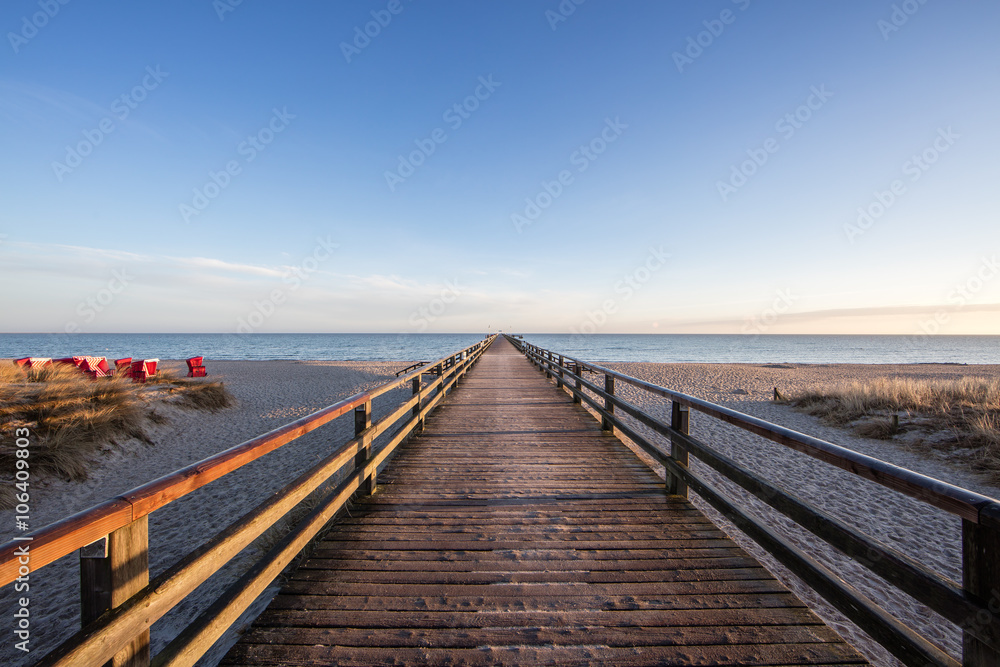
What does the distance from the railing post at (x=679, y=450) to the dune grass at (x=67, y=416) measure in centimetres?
859

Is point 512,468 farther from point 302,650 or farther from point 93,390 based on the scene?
point 93,390

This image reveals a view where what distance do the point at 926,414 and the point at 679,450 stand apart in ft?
37.2

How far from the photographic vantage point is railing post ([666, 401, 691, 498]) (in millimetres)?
3730

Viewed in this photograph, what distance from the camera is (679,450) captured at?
12.6 feet

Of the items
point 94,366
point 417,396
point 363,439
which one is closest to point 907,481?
point 363,439

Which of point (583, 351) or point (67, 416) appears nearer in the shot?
point (67, 416)

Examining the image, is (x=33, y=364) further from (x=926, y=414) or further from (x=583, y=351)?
(x=583, y=351)

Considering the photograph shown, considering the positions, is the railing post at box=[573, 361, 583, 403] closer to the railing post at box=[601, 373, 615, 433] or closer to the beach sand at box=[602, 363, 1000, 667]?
the railing post at box=[601, 373, 615, 433]

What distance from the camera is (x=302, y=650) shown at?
215 cm

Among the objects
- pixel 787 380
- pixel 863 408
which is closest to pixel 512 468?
pixel 863 408

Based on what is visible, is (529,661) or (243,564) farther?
(243,564)

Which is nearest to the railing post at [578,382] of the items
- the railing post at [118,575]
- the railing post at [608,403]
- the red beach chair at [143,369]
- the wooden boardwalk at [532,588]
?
the railing post at [608,403]

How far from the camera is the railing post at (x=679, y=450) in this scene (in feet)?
12.2

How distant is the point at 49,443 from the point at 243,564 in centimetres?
592
